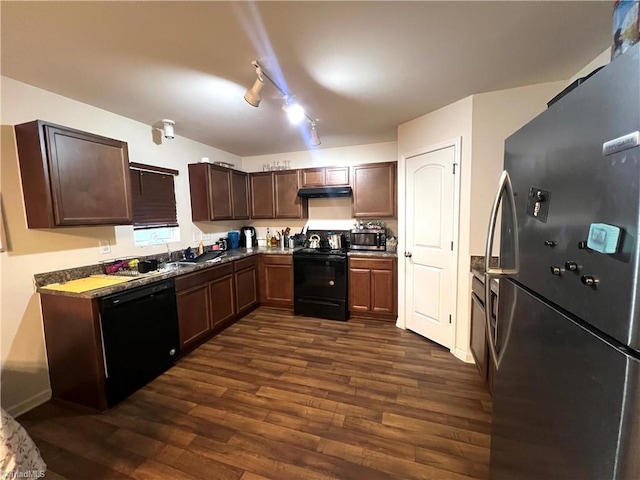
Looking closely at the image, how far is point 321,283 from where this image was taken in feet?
11.9

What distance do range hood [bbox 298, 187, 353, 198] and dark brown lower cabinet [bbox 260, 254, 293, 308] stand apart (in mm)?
1011

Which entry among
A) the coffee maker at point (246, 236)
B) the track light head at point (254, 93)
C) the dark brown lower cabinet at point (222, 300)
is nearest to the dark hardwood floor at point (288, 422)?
the dark brown lower cabinet at point (222, 300)

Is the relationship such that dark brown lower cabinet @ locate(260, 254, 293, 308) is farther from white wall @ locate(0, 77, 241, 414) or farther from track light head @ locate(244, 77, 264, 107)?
track light head @ locate(244, 77, 264, 107)

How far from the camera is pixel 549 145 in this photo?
805 millimetres

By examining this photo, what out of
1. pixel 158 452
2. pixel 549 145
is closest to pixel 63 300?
pixel 158 452

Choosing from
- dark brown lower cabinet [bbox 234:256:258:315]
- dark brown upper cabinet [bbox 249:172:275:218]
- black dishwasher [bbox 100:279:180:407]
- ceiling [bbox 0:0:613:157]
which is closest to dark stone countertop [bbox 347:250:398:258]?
dark brown lower cabinet [bbox 234:256:258:315]

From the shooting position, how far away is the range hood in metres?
3.78

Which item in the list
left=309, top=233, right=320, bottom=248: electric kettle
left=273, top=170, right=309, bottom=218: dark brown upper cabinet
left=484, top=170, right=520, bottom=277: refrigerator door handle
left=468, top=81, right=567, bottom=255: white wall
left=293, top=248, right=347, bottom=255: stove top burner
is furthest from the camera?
left=273, top=170, right=309, bottom=218: dark brown upper cabinet

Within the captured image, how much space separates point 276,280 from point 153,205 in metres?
1.88

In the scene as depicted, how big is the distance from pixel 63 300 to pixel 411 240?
129 inches

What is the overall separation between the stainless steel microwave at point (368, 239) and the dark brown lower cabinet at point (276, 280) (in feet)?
3.22

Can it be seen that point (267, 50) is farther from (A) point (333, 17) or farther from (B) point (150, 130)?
(B) point (150, 130)

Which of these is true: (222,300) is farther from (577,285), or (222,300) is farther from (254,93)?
(577,285)

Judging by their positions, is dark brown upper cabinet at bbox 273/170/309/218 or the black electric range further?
dark brown upper cabinet at bbox 273/170/309/218
